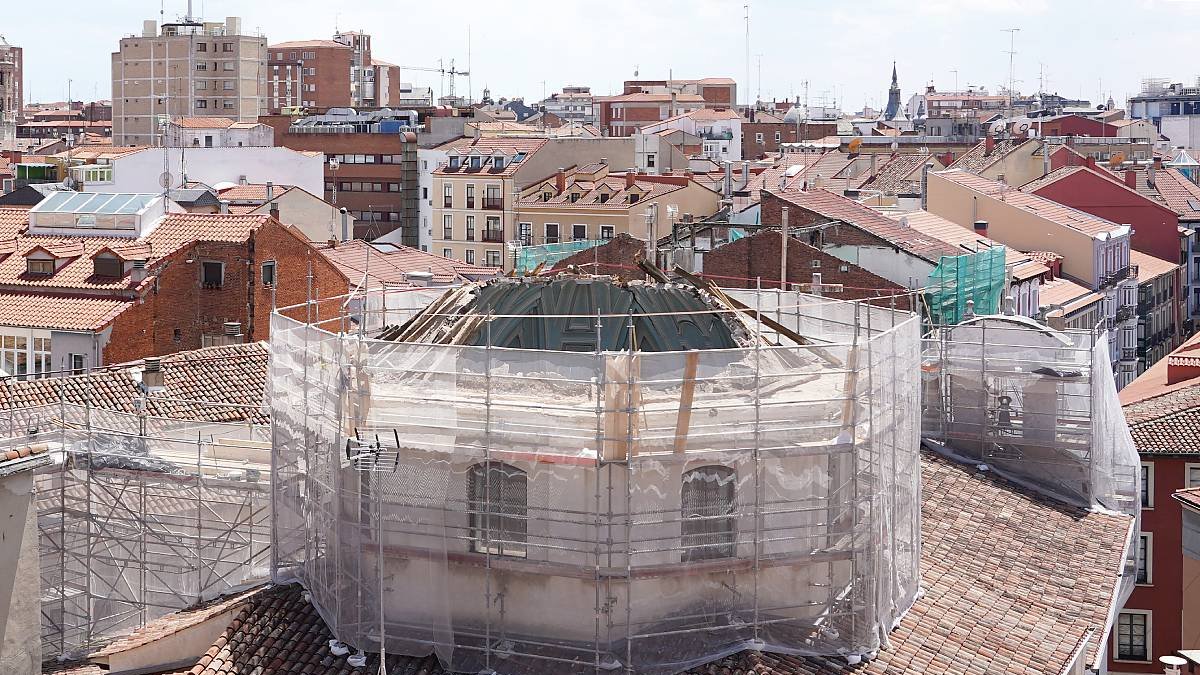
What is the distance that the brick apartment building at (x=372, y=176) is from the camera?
69.1 metres

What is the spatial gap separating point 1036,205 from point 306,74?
66.7 metres

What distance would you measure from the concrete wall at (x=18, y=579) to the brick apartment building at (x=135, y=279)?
58.2 ft

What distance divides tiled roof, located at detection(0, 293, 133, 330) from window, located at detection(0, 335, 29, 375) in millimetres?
258

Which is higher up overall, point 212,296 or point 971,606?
point 212,296

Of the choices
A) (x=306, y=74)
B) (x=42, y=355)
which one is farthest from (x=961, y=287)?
(x=306, y=74)

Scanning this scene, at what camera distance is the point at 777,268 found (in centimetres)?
3578

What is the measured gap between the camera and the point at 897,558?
17.6 m

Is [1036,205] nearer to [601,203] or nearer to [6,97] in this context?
[601,203]

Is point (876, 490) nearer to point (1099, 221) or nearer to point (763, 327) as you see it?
point (763, 327)

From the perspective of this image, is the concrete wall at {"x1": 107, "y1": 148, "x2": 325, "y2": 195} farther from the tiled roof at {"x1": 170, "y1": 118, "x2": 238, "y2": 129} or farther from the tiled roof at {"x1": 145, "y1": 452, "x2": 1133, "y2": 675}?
the tiled roof at {"x1": 145, "y1": 452, "x2": 1133, "y2": 675}

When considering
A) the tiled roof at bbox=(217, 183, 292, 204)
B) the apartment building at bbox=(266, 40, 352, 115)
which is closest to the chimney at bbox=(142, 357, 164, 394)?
the tiled roof at bbox=(217, 183, 292, 204)

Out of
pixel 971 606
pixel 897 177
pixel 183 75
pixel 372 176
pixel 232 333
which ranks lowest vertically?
pixel 971 606

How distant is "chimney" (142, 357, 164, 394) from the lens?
24.9m

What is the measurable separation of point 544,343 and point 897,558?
3837 millimetres
